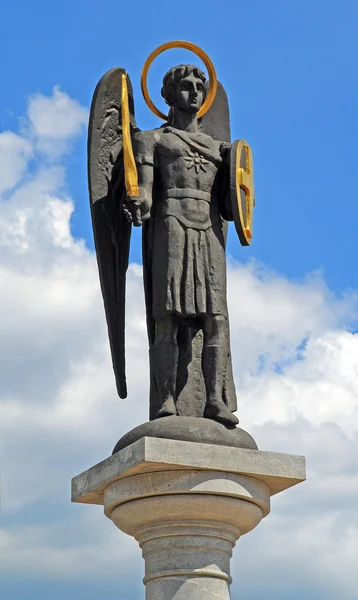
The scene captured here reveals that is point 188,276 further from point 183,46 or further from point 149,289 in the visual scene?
point 183,46

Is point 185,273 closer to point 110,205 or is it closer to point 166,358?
point 166,358

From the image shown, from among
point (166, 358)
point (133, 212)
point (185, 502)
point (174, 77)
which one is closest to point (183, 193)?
point (133, 212)

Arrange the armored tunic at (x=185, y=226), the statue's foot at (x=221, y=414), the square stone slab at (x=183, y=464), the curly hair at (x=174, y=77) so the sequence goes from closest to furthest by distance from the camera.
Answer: the square stone slab at (x=183, y=464), the statue's foot at (x=221, y=414), the armored tunic at (x=185, y=226), the curly hair at (x=174, y=77)

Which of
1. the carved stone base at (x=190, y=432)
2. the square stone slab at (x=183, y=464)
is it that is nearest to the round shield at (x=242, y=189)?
the carved stone base at (x=190, y=432)

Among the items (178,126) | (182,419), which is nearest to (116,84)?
(178,126)

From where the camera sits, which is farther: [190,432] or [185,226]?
[185,226]

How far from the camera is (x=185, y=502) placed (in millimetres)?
9016

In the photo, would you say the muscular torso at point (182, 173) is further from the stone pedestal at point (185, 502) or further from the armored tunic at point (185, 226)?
the stone pedestal at point (185, 502)

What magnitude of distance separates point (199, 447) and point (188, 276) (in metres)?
1.66

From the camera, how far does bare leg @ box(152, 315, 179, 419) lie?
9.77 metres

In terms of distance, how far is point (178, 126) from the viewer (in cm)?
1059

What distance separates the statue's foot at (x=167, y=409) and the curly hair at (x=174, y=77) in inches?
118

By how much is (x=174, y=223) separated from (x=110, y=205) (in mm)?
806

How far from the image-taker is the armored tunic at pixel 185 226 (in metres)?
9.88
